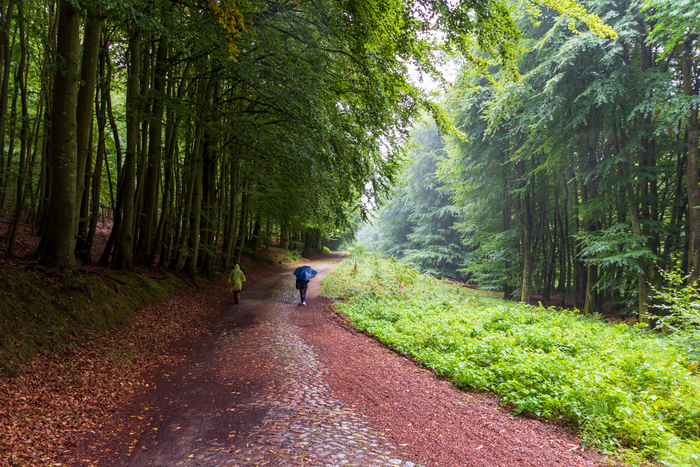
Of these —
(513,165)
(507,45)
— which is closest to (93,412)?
(507,45)

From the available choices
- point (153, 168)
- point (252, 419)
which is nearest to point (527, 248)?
point (252, 419)

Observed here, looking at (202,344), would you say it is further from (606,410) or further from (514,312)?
(514,312)

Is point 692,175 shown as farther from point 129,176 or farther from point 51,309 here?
point 129,176

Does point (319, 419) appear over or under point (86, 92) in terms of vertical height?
under

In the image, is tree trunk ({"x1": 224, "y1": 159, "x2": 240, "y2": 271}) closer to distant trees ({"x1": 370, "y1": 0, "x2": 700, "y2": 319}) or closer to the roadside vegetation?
the roadside vegetation

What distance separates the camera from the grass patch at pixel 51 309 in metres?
4.46

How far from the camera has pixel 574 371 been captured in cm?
505

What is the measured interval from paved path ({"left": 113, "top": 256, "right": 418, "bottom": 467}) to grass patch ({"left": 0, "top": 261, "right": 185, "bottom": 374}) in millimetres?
1745

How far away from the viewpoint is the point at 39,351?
4621mm

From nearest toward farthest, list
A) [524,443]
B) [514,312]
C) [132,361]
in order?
[524,443] → [132,361] → [514,312]

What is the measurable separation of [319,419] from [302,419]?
0.21 meters

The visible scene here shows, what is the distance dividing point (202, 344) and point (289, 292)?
708 cm

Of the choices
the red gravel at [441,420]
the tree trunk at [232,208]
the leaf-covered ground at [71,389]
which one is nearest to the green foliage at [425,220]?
the tree trunk at [232,208]

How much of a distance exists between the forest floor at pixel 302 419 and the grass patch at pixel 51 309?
1.29 meters
